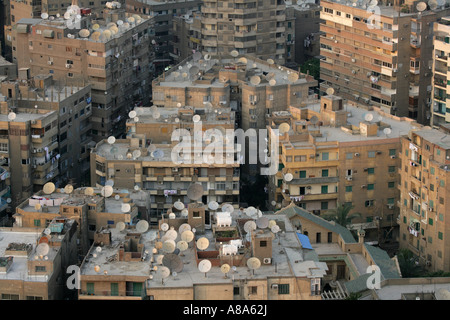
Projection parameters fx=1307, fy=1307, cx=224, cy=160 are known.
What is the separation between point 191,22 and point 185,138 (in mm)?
46939

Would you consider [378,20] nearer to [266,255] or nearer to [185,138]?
[185,138]

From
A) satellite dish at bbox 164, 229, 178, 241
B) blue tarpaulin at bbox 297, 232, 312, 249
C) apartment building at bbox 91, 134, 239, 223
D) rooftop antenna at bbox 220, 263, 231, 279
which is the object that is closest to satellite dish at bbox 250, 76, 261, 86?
apartment building at bbox 91, 134, 239, 223

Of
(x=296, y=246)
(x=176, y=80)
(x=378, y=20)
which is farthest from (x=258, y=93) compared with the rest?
(x=296, y=246)

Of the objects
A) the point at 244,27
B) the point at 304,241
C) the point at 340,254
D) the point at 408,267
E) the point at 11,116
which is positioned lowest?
the point at 408,267

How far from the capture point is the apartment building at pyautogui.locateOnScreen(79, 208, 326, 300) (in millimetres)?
86500

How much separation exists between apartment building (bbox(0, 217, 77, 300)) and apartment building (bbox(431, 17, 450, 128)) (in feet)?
146

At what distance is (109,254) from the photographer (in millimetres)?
91625

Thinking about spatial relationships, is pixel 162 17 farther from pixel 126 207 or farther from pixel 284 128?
Answer: pixel 126 207

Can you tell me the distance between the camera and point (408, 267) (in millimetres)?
99812

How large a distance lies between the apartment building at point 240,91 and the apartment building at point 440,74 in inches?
471

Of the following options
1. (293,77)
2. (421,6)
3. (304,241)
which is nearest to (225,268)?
(304,241)

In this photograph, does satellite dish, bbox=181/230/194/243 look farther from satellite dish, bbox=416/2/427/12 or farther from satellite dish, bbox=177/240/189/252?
satellite dish, bbox=416/2/427/12

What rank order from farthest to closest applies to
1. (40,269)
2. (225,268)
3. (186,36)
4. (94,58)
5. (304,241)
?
1. (186,36)
2. (94,58)
3. (304,241)
4. (40,269)
5. (225,268)

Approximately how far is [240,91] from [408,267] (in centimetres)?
3425
